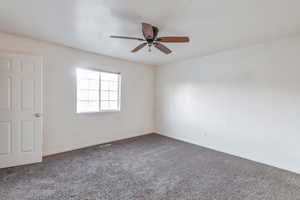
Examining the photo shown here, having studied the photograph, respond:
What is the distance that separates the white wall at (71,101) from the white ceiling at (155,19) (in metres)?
0.31

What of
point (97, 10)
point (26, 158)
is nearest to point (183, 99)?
point (97, 10)

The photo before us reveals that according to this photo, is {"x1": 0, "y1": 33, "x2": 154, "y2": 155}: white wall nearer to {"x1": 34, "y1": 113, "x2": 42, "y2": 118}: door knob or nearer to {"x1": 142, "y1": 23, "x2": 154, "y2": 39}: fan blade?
{"x1": 34, "y1": 113, "x2": 42, "y2": 118}: door knob

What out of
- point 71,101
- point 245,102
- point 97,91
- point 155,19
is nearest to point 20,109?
point 71,101

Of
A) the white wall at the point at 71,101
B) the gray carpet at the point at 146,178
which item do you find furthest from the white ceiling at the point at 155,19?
the gray carpet at the point at 146,178

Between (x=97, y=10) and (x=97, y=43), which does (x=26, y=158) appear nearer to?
(x=97, y=43)

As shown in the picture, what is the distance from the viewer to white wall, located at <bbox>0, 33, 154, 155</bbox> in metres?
3.16

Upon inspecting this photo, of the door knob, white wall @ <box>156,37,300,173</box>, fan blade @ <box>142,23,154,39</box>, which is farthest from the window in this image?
fan blade @ <box>142,23,154,39</box>

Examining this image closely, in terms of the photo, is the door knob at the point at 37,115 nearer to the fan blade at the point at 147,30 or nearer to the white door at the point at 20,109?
the white door at the point at 20,109

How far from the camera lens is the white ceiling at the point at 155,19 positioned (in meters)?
1.86

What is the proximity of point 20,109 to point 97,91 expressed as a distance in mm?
1694

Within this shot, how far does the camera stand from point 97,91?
4086mm

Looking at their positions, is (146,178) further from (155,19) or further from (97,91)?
(97,91)

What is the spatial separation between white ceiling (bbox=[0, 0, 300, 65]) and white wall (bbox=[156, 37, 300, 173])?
0.46 meters

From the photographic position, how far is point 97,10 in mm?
1994
